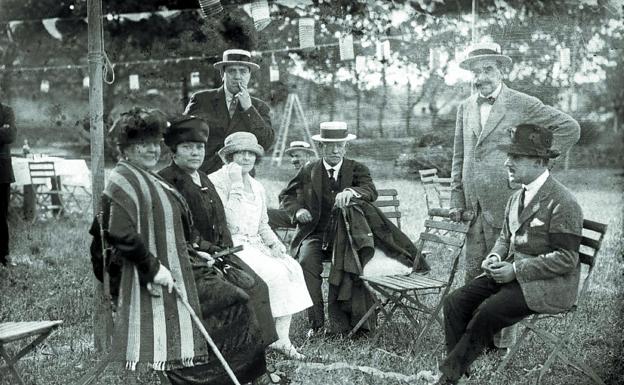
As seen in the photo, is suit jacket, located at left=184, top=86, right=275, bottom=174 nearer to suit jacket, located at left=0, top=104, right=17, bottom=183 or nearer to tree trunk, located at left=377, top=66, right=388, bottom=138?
suit jacket, located at left=0, top=104, right=17, bottom=183

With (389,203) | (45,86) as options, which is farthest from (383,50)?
(45,86)

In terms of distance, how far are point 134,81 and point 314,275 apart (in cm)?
345

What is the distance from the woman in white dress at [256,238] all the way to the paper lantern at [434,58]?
1790 millimetres

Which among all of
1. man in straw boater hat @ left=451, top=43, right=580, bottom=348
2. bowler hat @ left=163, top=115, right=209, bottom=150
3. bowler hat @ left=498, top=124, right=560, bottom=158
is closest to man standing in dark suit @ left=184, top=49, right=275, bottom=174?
bowler hat @ left=163, top=115, right=209, bottom=150

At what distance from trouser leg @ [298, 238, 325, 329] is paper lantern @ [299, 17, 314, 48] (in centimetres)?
173

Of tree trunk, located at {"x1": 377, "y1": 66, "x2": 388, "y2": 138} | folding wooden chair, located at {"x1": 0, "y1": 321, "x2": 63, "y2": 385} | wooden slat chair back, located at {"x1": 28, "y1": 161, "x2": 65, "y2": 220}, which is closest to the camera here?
folding wooden chair, located at {"x1": 0, "y1": 321, "x2": 63, "y2": 385}

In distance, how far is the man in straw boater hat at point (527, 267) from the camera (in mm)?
3240

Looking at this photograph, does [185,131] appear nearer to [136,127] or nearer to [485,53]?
[136,127]

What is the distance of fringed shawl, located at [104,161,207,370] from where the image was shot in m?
2.95

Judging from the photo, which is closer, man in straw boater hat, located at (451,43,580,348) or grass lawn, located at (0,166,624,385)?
grass lawn, located at (0,166,624,385)

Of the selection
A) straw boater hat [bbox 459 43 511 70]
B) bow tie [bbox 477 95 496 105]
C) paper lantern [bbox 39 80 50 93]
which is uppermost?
straw boater hat [bbox 459 43 511 70]

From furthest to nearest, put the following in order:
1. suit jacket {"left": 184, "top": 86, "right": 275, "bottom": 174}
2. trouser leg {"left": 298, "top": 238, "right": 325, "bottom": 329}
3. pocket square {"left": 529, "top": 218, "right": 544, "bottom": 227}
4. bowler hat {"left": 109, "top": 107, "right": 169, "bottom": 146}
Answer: suit jacket {"left": 184, "top": 86, "right": 275, "bottom": 174} → trouser leg {"left": 298, "top": 238, "right": 325, "bottom": 329} → pocket square {"left": 529, "top": 218, "right": 544, "bottom": 227} → bowler hat {"left": 109, "top": 107, "right": 169, "bottom": 146}

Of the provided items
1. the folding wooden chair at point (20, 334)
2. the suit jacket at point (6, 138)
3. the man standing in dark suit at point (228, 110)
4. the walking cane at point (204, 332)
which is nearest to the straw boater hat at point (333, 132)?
the man standing in dark suit at point (228, 110)

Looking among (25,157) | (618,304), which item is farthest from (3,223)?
(618,304)
